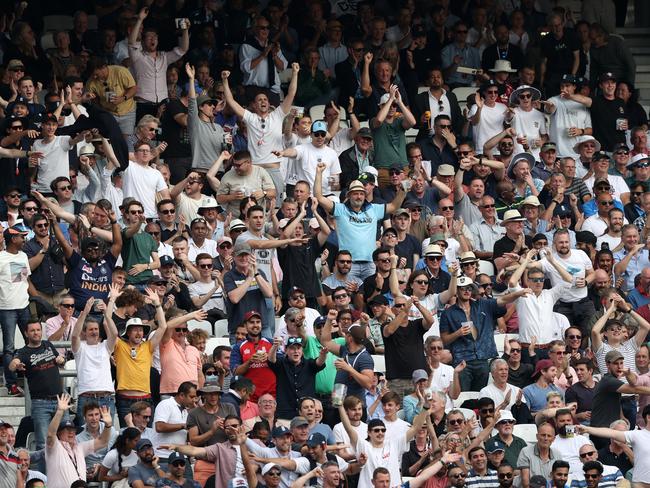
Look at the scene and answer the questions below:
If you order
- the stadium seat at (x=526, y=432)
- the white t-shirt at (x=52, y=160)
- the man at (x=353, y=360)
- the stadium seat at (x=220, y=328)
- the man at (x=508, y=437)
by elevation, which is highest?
the white t-shirt at (x=52, y=160)

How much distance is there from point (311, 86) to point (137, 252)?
17.8ft

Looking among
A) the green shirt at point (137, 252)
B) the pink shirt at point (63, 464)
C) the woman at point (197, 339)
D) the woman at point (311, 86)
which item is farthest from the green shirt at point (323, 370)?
the woman at point (311, 86)

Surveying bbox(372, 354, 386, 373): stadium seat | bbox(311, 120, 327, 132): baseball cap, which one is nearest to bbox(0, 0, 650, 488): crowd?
bbox(372, 354, 386, 373): stadium seat

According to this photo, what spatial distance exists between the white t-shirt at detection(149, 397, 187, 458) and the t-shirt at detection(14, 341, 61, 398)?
41.7 inches

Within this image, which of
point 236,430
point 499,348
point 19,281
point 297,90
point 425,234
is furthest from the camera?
point 297,90

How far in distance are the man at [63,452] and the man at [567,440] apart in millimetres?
4904

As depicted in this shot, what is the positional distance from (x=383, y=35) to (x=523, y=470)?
9176 mm

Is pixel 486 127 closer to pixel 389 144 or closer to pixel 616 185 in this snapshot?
pixel 389 144

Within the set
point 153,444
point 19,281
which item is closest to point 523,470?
point 153,444

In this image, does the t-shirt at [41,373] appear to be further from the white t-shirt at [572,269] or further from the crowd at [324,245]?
the white t-shirt at [572,269]

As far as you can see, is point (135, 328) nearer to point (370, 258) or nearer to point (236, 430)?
point (236, 430)

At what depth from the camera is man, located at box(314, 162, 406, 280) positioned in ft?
78.7

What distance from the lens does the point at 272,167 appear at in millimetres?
25953

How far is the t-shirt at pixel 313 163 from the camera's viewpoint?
25625 millimetres
